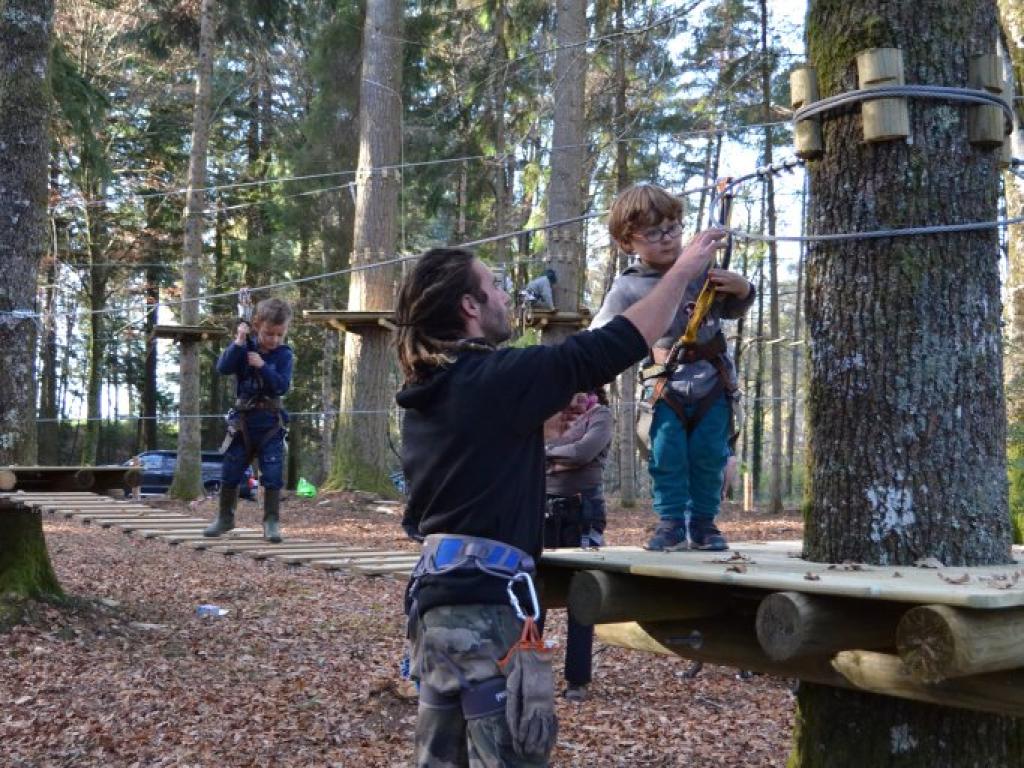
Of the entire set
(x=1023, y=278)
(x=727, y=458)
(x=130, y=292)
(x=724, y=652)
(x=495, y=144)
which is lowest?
(x=724, y=652)

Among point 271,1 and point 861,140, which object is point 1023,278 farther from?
point 271,1

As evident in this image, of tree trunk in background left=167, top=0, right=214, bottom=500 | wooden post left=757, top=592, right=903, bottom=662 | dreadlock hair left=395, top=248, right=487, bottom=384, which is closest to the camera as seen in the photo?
wooden post left=757, top=592, right=903, bottom=662

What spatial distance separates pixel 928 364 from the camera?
261 centimetres

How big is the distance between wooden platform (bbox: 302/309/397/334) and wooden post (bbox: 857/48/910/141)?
770 cm

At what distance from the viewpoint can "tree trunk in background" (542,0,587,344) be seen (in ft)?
35.0

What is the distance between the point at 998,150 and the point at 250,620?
529cm

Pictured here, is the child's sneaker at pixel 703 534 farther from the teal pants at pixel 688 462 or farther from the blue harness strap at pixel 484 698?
the blue harness strap at pixel 484 698

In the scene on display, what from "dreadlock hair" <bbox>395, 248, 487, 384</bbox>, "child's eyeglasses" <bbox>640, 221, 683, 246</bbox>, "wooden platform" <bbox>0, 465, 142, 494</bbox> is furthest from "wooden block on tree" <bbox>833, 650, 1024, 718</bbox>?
"wooden platform" <bbox>0, 465, 142, 494</bbox>

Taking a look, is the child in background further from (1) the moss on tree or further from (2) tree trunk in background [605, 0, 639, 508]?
(2) tree trunk in background [605, 0, 639, 508]

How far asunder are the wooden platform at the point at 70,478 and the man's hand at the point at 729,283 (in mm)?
3545

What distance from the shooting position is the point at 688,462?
358 centimetres

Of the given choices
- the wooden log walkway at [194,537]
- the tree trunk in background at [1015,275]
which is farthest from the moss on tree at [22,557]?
the tree trunk in background at [1015,275]

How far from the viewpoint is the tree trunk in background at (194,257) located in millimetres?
15734

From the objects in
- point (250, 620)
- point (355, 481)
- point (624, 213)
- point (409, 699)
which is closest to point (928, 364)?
point (624, 213)
